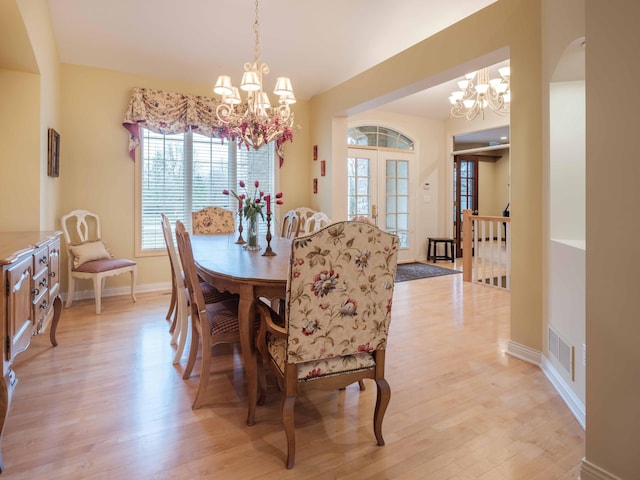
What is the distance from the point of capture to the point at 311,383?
64.2 inches

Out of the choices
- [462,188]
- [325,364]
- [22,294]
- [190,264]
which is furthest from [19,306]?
[462,188]

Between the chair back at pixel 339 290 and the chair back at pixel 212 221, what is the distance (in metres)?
2.98

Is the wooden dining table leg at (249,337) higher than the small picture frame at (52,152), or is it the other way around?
the small picture frame at (52,152)

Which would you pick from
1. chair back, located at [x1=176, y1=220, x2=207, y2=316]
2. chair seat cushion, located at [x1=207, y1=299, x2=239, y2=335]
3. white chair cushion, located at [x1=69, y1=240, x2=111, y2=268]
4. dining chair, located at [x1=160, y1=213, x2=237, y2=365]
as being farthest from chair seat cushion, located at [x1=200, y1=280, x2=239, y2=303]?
white chair cushion, located at [x1=69, y1=240, x2=111, y2=268]

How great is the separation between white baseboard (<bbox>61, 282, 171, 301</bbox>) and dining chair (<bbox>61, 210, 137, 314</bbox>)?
0.13 meters

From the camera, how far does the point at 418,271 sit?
6.17 m

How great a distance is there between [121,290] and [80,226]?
2.92 ft

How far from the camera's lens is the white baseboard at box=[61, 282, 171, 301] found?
4357 mm

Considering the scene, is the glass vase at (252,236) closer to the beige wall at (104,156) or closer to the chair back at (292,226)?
the chair back at (292,226)

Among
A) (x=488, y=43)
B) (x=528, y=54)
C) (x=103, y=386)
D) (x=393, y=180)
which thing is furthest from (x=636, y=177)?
(x=393, y=180)

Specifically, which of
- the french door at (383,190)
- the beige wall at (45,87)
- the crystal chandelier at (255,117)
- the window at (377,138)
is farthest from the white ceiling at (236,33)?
the french door at (383,190)

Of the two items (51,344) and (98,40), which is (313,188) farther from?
(51,344)

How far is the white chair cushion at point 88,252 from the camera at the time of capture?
3.90 metres

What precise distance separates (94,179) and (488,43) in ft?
14.2
